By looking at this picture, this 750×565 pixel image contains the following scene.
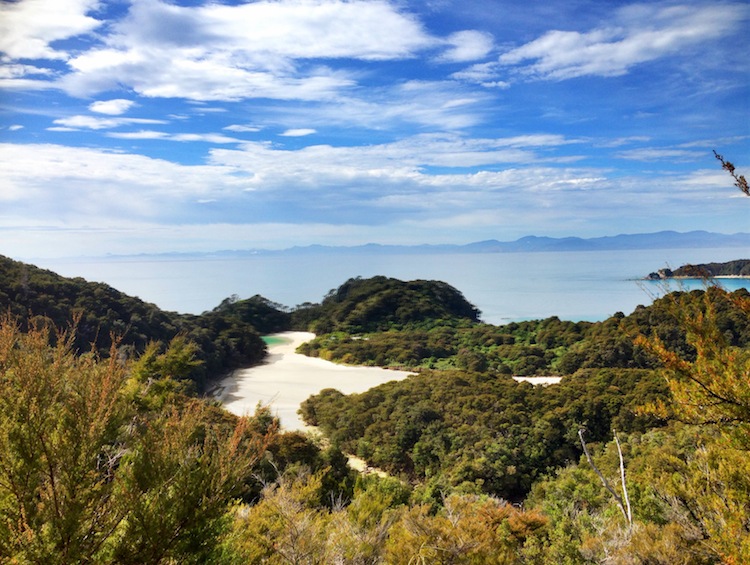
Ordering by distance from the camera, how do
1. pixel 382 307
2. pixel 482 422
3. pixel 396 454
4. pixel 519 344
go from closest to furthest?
pixel 396 454 < pixel 482 422 < pixel 519 344 < pixel 382 307

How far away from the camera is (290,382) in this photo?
72.6ft

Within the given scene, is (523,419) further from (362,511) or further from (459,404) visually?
(362,511)

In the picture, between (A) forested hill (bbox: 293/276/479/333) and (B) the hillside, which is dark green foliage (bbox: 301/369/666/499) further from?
(A) forested hill (bbox: 293/276/479/333)

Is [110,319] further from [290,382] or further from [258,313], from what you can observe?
[258,313]

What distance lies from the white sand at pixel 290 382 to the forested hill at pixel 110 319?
49.1 inches

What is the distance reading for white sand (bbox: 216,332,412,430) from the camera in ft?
60.7

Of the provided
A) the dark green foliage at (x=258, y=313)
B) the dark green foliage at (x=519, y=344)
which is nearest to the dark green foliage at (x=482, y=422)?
the dark green foliage at (x=519, y=344)

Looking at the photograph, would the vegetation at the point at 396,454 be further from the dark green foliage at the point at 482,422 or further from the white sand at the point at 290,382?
the white sand at the point at 290,382

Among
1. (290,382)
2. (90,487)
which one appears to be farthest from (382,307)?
(90,487)

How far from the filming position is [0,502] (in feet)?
9.69

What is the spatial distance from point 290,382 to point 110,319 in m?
7.80

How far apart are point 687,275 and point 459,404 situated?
39.5 feet

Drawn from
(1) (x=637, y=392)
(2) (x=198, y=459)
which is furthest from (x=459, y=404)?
(2) (x=198, y=459)

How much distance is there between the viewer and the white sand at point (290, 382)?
18.5 m
